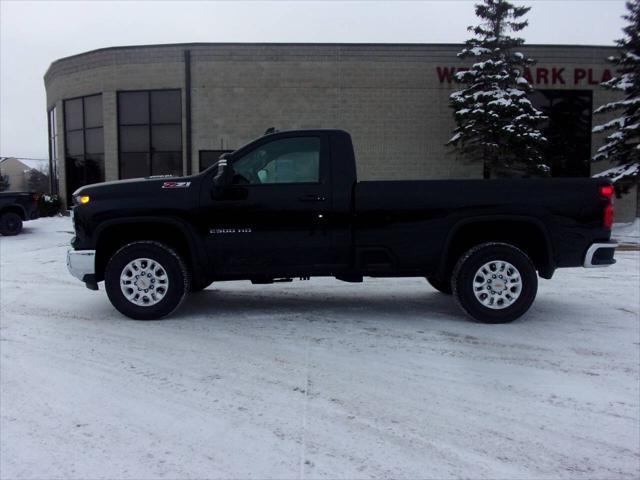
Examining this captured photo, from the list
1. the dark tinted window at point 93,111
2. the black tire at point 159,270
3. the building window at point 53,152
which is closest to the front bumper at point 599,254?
the black tire at point 159,270

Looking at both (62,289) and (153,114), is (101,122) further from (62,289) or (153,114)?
(62,289)

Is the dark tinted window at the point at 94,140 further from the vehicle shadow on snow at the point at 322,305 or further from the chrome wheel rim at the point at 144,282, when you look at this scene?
the chrome wheel rim at the point at 144,282

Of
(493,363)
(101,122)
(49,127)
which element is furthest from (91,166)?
(493,363)

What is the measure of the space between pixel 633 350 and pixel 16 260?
10542 millimetres

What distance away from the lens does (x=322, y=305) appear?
6.39 metres

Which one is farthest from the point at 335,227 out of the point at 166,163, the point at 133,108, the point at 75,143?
the point at 75,143

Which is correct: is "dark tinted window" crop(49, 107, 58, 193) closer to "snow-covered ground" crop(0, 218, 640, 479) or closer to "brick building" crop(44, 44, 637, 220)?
A: "brick building" crop(44, 44, 637, 220)

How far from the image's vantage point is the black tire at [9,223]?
15.2 meters

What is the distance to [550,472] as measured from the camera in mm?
2795

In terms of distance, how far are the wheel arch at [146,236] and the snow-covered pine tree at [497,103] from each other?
1413 cm

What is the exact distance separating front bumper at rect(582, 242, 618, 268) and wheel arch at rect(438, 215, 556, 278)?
0.36 m

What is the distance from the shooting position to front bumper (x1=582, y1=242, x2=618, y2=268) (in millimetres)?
5473

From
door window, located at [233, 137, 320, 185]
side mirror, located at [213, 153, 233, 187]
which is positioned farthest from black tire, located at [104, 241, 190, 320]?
door window, located at [233, 137, 320, 185]

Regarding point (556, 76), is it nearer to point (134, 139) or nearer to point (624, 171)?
point (624, 171)
